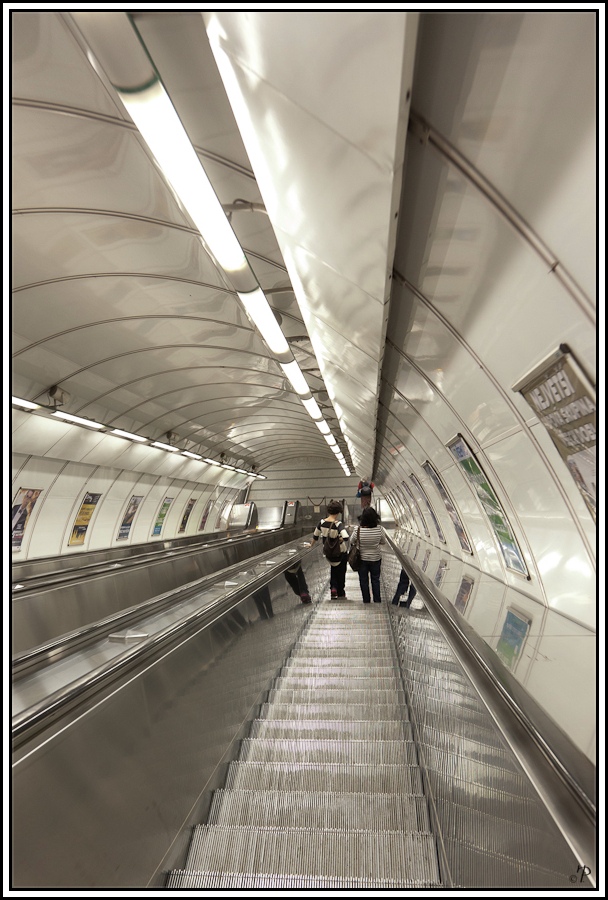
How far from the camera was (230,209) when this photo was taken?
4.95 meters

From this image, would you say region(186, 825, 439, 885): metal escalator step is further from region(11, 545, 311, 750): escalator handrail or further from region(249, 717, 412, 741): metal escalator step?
region(249, 717, 412, 741): metal escalator step

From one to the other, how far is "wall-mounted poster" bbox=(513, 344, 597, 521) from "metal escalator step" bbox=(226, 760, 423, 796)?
7.79 feet

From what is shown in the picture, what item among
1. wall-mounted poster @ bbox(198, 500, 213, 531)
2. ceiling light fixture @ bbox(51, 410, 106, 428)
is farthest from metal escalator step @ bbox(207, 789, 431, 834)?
wall-mounted poster @ bbox(198, 500, 213, 531)

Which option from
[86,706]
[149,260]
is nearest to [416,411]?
[149,260]

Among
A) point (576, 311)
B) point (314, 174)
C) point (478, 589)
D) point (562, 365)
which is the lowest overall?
point (478, 589)

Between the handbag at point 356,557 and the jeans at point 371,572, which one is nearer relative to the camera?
the jeans at point 371,572

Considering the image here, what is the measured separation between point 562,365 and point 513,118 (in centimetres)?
131

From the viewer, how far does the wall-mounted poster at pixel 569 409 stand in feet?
9.13

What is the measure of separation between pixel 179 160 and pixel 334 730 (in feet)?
15.0

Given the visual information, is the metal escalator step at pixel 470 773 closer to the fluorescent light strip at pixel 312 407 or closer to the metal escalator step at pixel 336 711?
the metal escalator step at pixel 336 711

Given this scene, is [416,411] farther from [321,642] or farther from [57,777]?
[57,777]

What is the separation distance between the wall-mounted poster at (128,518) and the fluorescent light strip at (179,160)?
1464 cm

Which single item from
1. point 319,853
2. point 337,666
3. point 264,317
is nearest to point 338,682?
point 337,666

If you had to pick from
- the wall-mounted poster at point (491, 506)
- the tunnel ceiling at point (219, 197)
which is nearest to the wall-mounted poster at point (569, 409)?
the tunnel ceiling at point (219, 197)
